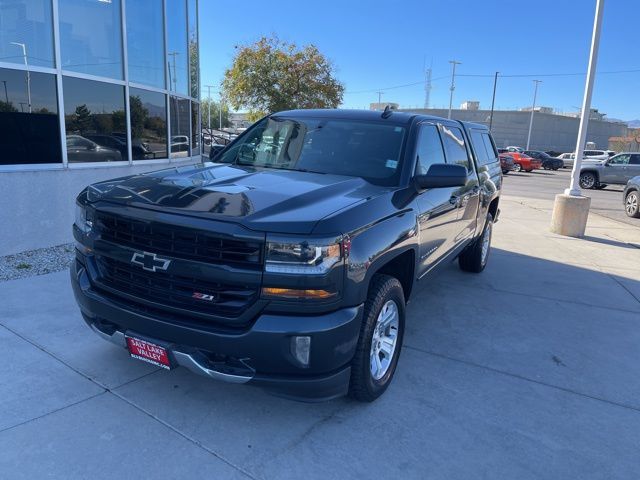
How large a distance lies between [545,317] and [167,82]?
7.23 meters

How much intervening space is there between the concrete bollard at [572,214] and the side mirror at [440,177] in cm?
723

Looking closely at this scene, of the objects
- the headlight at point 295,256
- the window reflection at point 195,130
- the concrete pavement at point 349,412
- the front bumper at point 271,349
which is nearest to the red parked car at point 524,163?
the window reflection at point 195,130

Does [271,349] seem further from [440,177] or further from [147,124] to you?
[147,124]


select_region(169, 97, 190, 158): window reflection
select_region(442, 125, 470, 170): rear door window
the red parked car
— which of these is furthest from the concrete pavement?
the red parked car

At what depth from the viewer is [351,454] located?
2750mm

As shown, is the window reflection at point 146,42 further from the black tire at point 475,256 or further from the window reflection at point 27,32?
the black tire at point 475,256

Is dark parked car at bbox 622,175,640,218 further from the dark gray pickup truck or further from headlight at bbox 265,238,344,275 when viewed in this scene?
headlight at bbox 265,238,344,275

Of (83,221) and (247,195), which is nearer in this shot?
(247,195)

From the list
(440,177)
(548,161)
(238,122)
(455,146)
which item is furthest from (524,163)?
(238,122)

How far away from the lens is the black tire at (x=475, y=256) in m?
6.40

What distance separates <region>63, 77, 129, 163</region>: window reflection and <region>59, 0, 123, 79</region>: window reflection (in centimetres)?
24

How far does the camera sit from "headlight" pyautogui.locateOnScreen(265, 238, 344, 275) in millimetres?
→ 2494

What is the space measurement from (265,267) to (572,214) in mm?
8993

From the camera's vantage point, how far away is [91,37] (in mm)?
7074
